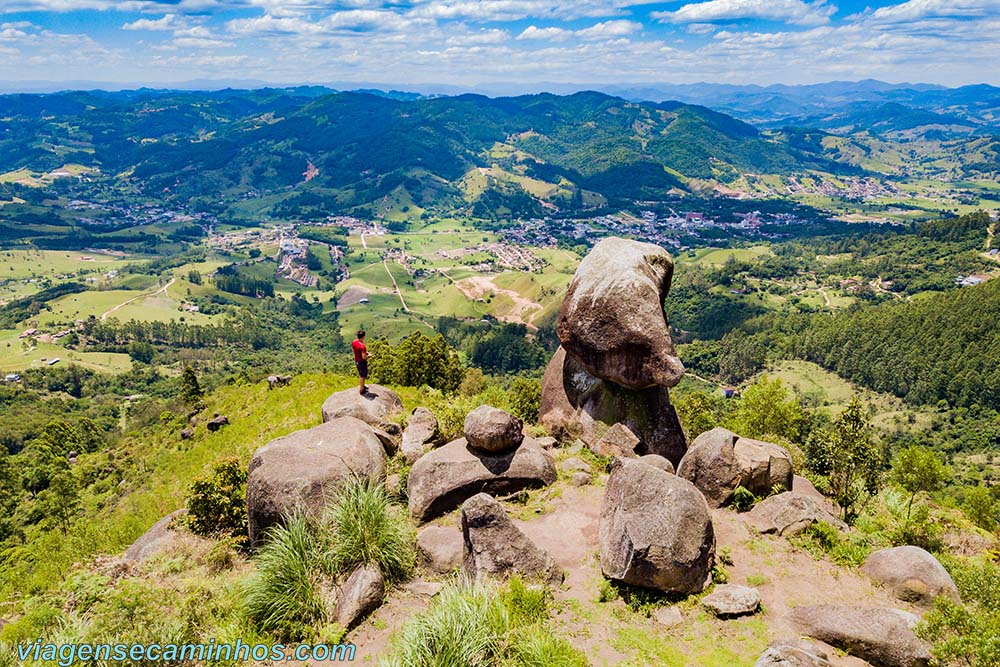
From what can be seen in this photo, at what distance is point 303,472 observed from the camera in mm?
19297

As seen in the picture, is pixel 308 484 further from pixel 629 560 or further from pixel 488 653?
pixel 629 560

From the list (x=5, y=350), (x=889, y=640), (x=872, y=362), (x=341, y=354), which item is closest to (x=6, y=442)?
(x=341, y=354)

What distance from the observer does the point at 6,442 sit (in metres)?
111

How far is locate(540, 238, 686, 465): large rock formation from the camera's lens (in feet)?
86.0

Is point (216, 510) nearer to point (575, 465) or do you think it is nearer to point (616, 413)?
point (575, 465)

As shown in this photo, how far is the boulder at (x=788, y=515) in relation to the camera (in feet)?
65.5

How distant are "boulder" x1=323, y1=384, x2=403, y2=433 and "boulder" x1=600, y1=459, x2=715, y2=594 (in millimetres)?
14005

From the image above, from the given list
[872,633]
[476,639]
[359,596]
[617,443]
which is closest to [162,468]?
[359,596]

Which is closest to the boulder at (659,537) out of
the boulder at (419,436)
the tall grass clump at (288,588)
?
the tall grass clump at (288,588)

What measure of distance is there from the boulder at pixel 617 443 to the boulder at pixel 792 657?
41.7 ft

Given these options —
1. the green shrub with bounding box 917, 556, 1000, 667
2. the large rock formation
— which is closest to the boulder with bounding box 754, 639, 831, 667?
the green shrub with bounding box 917, 556, 1000, 667

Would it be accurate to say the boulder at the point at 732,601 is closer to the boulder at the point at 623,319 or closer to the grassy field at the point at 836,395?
the boulder at the point at 623,319

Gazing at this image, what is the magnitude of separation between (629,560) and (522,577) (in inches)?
132

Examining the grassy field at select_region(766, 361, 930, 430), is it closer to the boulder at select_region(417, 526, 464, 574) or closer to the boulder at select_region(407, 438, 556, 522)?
the boulder at select_region(407, 438, 556, 522)
